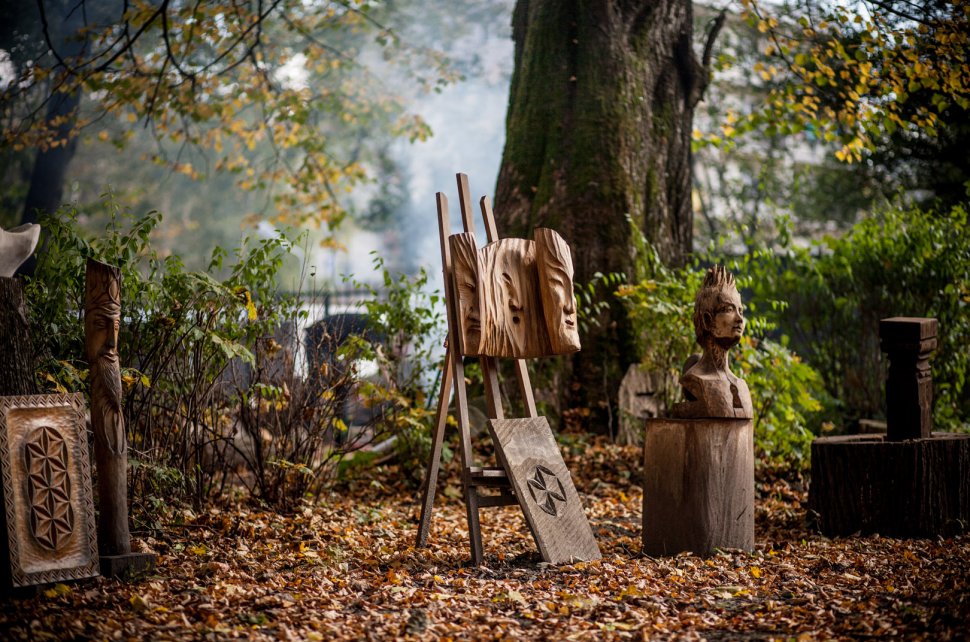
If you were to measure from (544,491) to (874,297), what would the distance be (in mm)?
5235

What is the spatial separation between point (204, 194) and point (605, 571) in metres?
23.6

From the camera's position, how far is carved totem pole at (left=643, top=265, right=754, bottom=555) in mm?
4301

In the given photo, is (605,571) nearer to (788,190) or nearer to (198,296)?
(198,296)

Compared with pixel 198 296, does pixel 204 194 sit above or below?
above

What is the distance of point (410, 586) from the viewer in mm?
3756

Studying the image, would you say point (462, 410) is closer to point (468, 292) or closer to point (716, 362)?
point (468, 292)

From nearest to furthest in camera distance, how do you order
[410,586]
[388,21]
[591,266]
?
[410,586] < [591,266] < [388,21]

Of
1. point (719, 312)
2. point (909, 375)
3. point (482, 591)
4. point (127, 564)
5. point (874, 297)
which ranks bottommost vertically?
point (482, 591)

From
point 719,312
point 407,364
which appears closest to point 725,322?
point 719,312

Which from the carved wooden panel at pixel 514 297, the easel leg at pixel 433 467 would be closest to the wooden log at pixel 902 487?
the carved wooden panel at pixel 514 297

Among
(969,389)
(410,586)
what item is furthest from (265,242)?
(969,389)

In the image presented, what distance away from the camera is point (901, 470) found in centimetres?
466

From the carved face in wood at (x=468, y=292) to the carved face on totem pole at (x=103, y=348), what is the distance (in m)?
1.60

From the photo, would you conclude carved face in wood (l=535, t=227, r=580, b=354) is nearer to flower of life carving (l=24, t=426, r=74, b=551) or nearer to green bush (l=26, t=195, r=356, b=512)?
green bush (l=26, t=195, r=356, b=512)
